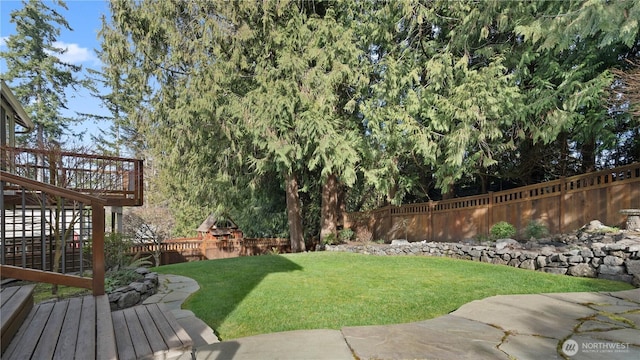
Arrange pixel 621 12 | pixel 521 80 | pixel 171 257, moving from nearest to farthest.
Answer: pixel 621 12
pixel 521 80
pixel 171 257

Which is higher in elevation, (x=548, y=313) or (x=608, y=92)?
(x=608, y=92)

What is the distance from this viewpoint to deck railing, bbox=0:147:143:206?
23.4 feet

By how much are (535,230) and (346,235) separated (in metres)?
6.42

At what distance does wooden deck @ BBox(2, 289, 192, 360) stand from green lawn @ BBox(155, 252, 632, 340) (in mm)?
721

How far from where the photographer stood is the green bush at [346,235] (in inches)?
484

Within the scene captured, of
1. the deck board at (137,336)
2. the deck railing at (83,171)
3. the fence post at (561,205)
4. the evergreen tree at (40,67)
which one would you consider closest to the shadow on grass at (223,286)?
the deck board at (137,336)

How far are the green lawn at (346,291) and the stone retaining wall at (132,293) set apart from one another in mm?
652

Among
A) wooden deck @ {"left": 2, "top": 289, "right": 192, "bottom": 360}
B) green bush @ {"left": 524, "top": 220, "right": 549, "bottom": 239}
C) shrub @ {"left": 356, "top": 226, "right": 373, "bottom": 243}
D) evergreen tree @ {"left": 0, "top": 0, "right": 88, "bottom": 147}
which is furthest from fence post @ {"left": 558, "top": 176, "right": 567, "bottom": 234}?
evergreen tree @ {"left": 0, "top": 0, "right": 88, "bottom": 147}

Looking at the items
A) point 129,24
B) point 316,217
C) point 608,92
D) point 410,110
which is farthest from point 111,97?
point 608,92

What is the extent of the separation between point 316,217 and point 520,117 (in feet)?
30.6

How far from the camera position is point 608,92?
640 centimetres

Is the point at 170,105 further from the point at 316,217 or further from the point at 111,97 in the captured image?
the point at 111,97

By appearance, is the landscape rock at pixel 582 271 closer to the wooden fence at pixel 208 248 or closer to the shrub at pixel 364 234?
the shrub at pixel 364 234

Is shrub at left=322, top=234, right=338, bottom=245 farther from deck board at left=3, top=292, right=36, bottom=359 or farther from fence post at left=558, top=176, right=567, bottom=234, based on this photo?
deck board at left=3, top=292, right=36, bottom=359
